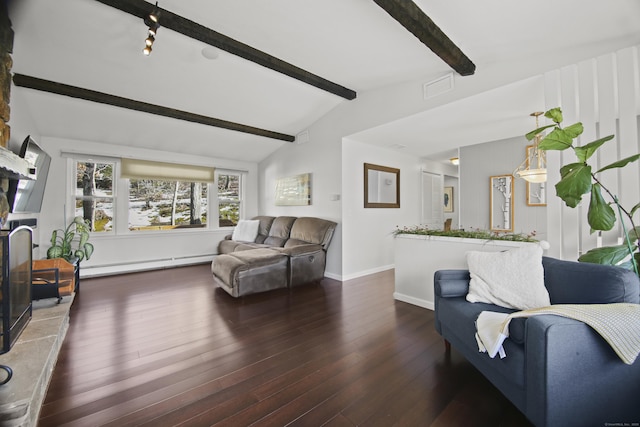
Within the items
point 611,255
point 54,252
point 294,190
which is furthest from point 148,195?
point 611,255

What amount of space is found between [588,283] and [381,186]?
3373 mm

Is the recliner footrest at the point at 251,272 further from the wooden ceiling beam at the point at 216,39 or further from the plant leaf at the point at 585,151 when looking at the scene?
the plant leaf at the point at 585,151

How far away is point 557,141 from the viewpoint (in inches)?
66.7

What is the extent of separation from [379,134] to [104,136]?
4520 mm

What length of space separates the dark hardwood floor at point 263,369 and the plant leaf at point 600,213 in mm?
1226

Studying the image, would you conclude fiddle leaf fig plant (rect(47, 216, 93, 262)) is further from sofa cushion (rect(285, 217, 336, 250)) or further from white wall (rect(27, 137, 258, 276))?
sofa cushion (rect(285, 217, 336, 250))

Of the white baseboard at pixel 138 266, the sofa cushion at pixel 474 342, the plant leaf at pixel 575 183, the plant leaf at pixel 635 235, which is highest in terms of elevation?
the plant leaf at pixel 575 183

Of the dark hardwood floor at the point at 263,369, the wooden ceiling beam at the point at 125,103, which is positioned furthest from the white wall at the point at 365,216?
the wooden ceiling beam at the point at 125,103

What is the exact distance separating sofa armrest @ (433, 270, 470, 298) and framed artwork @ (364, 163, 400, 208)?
2.53 meters

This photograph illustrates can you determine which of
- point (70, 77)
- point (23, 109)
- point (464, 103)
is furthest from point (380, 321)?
point (23, 109)

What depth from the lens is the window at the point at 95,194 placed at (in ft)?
14.5

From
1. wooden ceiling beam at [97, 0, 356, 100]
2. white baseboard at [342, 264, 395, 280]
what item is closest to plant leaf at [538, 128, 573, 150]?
wooden ceiling beam at [97, 0, 356, 100]

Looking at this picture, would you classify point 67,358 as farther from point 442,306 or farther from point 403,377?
point 442,306

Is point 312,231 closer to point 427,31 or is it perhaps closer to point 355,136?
point 355,136
